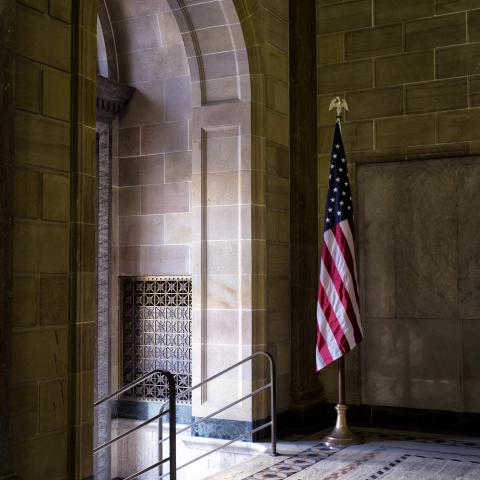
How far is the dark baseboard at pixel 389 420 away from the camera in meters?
7.44

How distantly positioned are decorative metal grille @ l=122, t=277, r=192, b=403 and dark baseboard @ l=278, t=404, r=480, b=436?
119cm

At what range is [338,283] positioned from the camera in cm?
702

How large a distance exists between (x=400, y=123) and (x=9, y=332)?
4.99 meters

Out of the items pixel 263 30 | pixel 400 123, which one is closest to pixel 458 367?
pixel 400 123

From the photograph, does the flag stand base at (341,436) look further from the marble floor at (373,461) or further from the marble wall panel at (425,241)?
the marble wall panel at (425,241)

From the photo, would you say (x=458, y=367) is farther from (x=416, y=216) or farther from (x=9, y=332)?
(x=9, y=332)

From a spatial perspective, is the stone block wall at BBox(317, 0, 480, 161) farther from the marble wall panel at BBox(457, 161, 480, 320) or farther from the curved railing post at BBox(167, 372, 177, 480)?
the curved railing post at BBox(167, 372, 177, 480)

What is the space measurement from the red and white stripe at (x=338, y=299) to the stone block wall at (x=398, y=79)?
1.06m

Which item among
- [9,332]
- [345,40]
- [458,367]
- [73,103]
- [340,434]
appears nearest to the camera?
[9,332]

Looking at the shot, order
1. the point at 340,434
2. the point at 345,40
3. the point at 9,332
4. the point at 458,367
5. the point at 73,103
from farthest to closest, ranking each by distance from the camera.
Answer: the point at 345,40
the point at 458,367
the point at 340,434
the point at 73,103
the point at 9,332

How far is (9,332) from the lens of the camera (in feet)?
13.7

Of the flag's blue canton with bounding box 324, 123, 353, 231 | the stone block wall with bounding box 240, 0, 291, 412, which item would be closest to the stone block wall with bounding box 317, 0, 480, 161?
the stone block wall with bounding box 240, 0, 291, 412

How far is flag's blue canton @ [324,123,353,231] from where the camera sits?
7129 mm

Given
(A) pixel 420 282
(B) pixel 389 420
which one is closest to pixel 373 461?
(B) pixel 389 420
